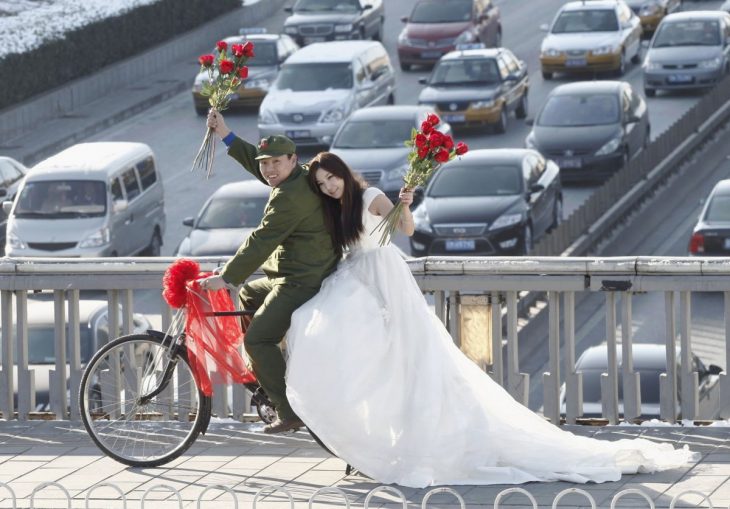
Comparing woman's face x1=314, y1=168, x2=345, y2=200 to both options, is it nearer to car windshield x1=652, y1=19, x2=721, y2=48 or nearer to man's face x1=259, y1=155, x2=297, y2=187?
man's face x1=259, y1=155, x2=297, y2=187

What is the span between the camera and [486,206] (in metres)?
26.7

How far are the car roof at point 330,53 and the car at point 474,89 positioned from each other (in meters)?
1.56

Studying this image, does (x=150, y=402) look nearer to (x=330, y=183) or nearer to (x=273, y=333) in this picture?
(x=273, y=333)

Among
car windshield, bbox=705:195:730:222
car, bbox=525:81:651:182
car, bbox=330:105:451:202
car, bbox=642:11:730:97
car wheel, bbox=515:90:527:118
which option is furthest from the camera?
car, bbox=642:11:730:97

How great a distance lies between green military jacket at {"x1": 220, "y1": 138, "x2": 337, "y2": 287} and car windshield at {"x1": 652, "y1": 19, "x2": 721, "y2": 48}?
101ft

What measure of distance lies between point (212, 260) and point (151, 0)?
117 ft

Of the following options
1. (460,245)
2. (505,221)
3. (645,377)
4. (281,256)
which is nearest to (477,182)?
(505,221)

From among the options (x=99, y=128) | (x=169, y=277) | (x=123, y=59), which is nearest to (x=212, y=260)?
(x=169, y=277)

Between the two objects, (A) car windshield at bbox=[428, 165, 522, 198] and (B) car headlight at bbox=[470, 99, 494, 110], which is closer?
(A) car windshield at bbox=[428, 165, 522, 198]

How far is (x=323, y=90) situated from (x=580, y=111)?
19.3 ft

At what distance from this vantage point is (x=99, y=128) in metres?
40.1

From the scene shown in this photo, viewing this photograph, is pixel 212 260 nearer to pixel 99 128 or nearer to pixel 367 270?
pixel 367 270

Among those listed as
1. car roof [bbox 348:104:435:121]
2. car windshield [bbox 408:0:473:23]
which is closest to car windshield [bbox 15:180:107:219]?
car roof [bbox 348:104:435:121]

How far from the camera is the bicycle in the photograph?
10070 mm
